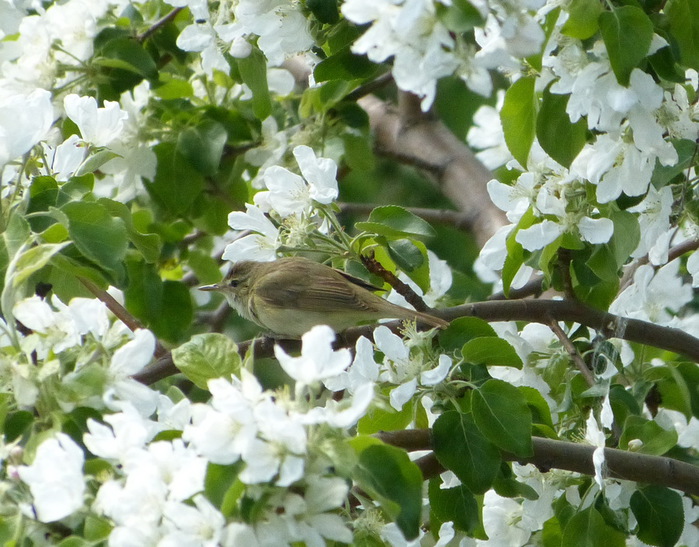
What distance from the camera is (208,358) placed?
190 cm

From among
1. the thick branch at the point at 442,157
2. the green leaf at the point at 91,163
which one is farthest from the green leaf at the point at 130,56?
the thick branch at the point at 442,157

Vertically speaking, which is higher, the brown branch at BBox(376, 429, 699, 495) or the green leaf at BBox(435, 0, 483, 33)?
the green leaf at BBox(435, 0, 483, 33)

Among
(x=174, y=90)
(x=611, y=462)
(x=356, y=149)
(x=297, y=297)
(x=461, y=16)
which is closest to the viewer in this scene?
(x=461, y=16)

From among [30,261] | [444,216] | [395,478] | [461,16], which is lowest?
[444,216]

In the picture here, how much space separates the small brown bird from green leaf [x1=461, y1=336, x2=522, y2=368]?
60.5 inches

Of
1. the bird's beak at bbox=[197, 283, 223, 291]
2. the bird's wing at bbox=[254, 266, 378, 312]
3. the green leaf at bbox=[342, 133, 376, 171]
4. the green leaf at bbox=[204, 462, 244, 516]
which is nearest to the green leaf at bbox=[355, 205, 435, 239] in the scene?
the green leaf at bbox=[204, 462, 244, 516]

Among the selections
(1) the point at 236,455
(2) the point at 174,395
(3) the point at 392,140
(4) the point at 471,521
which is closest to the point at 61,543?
(1) the point at 236,455

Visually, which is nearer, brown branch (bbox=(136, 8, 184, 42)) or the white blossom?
the white blossom

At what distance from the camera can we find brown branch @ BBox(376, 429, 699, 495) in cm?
220

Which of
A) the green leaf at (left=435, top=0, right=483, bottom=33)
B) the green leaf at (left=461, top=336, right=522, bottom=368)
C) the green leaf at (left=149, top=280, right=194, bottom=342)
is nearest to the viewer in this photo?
the green leaf at (left=435, top=0, right=483, bottom=33)

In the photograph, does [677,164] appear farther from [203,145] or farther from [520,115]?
[203,145]

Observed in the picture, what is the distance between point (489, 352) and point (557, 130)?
0.56 m

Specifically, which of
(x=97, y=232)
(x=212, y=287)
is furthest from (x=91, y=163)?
(x=212, y=287)

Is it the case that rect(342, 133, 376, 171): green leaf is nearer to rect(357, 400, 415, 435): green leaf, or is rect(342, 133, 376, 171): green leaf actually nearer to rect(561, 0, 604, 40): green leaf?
rect(357, 400, 415, 435): green leaf
